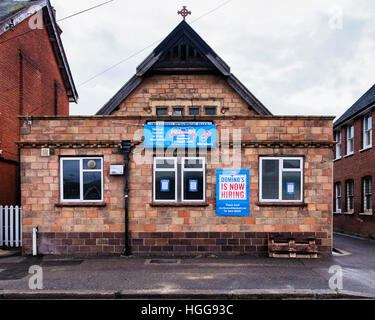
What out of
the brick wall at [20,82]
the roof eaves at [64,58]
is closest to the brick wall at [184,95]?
the brick wall at [20,82]

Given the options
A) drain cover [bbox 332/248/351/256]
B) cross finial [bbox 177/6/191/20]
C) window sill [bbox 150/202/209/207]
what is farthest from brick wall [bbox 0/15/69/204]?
drain cover [bbox 332/248/351/256]

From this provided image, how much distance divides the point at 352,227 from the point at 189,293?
47.6ft

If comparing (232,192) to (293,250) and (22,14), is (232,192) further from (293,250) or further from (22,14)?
(22,14)

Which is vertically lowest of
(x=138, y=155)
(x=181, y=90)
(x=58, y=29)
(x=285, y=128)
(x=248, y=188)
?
(x=248, y=188)

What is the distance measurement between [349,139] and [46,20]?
1830cm

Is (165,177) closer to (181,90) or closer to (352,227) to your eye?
(181,90)

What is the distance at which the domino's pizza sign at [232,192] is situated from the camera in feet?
32.5

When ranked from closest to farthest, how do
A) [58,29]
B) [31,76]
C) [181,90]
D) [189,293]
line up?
[189,293] → [181,90] → [31,76] → [58,29]

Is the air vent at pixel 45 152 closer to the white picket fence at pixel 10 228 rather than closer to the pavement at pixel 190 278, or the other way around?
the white picket fence at pixel 10 228

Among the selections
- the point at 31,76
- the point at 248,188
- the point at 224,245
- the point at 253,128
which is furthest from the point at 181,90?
the point at 31,76

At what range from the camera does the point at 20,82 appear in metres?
14.6

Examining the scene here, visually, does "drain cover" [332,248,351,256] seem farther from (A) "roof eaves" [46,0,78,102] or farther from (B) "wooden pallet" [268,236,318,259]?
(A) "roof eaves" [46,0,78,102]

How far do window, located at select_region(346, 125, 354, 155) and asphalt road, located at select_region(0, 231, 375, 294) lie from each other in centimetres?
948

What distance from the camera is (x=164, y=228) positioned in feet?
32.6
